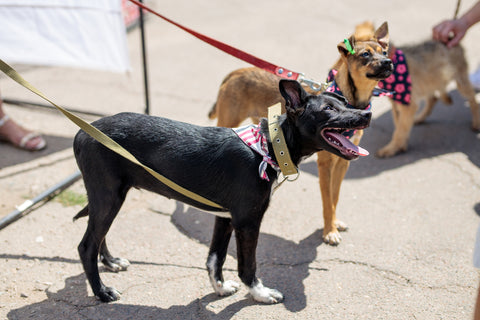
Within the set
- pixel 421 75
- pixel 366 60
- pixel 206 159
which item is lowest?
pixel 421 75

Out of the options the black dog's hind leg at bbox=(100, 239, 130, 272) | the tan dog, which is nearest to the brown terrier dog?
the black dog's hind leg at bbox=(100, 239, 130, 272)

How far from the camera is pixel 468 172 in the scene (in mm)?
4871

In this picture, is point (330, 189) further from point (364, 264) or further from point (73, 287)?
point (73, 287)

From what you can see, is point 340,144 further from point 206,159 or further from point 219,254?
point 219,254

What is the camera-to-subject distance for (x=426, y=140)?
220 inches

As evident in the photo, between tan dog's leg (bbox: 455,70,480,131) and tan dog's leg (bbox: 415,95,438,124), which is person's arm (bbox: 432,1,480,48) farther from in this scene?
tan dog's leg (bbox: 415,95,438,124)

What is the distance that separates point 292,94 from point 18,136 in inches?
140

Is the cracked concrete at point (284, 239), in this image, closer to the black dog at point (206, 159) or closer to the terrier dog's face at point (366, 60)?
the black dog at point (206, 159)

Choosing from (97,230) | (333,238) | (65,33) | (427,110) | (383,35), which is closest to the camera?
(97,230)

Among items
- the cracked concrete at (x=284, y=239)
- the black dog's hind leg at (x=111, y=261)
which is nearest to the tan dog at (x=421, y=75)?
the cracked concrete at (x=284, y=239)

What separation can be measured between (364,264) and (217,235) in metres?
1.17

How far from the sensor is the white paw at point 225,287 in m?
3.21

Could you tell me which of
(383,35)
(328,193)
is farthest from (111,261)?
(383,35)

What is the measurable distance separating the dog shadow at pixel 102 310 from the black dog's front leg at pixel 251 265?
0.40 ft
